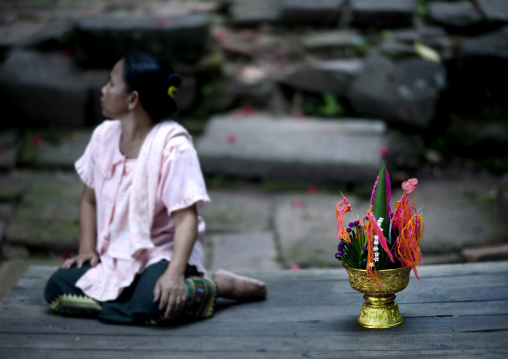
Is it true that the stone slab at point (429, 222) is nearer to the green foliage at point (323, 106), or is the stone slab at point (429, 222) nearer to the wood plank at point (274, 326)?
the green foliage at point (323, 106)

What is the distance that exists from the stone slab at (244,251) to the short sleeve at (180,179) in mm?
1403

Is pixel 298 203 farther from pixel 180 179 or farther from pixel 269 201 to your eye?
pixel 180 179

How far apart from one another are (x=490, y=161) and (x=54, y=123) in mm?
3970

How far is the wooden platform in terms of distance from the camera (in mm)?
2162

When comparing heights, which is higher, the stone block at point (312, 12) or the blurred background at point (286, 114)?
the stone block at point (312, 12)

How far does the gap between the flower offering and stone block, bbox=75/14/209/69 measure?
3.90 meters

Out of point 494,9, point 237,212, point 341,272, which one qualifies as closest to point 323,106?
point 237,212

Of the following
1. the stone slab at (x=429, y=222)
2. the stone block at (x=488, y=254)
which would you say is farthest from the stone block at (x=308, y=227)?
the stone block at (x=488, y=254)

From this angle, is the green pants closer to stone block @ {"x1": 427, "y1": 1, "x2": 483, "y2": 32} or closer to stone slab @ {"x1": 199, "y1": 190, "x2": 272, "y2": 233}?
stone slab @ {"x1": 199, "y1": 190, "x2": 272, "y2": 233}

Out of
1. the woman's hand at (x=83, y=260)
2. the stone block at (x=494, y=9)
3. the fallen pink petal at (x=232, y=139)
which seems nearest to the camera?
the woman's hand at (x=83, y=260)

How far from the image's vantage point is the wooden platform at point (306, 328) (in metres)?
2.16

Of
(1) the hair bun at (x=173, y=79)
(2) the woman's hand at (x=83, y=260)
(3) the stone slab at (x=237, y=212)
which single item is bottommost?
(3) the stone slab at (x=237, y=212)

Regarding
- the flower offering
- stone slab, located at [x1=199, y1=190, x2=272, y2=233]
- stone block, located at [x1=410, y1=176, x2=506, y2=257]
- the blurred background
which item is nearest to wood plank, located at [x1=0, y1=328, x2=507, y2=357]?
the flower offering

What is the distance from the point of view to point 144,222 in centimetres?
273
